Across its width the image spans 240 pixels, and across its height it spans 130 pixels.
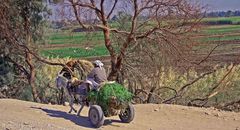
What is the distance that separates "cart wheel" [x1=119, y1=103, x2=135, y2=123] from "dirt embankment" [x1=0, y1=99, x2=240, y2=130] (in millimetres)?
154

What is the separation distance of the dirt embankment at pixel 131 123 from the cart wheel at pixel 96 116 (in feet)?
0.64

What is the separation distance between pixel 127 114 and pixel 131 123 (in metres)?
0.34

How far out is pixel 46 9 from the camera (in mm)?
22875

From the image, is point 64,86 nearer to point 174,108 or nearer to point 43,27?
point 174,108

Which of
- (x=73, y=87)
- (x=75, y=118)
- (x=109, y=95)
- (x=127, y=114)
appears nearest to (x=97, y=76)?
(x=109, y=95)

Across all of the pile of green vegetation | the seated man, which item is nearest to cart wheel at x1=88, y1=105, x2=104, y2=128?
the pile of green vegetation

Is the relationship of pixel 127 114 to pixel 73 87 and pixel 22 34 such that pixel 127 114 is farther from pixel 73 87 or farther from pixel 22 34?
pixel 22 34

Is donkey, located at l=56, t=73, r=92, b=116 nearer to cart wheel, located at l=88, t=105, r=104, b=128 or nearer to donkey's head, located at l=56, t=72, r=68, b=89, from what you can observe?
donkey's head, located at l=56, t=72, r=68, b=89

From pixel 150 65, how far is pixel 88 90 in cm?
637

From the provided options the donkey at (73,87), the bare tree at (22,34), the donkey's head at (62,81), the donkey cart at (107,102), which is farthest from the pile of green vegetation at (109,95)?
the bare tree at (22,34)

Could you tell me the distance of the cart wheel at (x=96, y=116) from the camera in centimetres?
1365

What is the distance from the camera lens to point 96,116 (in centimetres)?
1375

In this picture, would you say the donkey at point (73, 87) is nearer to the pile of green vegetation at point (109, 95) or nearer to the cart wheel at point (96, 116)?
the pile of green vegetation at point (109, 95)

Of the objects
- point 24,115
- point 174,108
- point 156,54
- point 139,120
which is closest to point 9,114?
point 24,115
